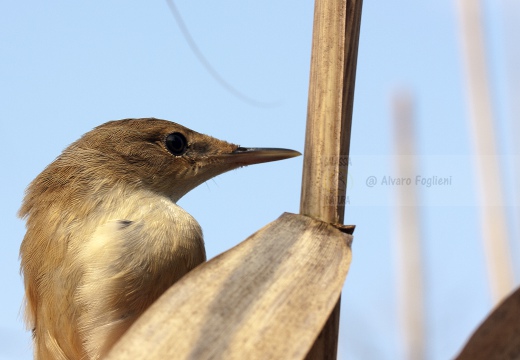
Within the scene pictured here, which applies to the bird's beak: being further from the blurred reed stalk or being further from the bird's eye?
the blurred reed stalk

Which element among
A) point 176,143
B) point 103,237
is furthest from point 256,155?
point 103,237

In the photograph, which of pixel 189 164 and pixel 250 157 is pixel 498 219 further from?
pixel 189 164

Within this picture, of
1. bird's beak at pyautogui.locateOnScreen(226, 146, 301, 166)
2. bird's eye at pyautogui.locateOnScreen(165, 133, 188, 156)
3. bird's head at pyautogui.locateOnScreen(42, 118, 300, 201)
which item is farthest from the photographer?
bird's eye at pyautogui.locateOnScreen(165, 133, 188, 156)

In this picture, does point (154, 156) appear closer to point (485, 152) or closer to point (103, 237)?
point (103, 237)

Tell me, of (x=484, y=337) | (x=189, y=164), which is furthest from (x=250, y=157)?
(x=484, y=337)

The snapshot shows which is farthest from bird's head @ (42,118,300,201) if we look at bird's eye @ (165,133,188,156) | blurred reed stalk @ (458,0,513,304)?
blurred reed stalk @ (458,0,513,304)

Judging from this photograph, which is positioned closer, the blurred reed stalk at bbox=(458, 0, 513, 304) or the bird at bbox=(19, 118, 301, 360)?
the bird at bbox=(19, 118, 301, 360)
